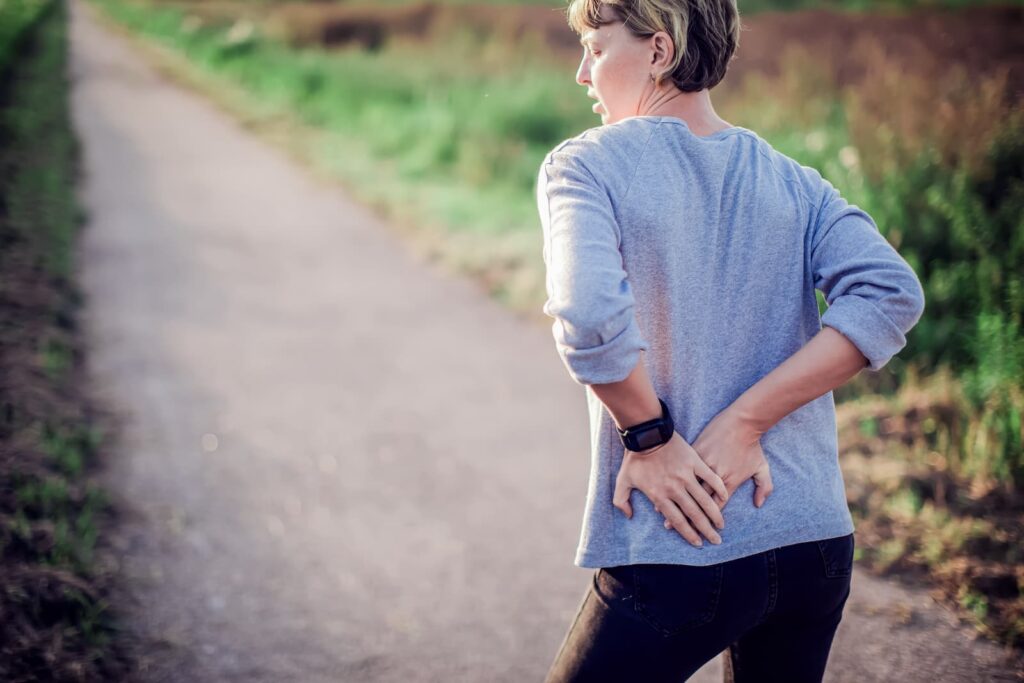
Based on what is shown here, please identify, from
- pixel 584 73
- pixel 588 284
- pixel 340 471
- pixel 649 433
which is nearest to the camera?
pixel 588 284

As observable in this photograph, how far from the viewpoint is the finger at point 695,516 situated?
1393 mm

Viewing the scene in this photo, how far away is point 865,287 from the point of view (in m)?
1.43

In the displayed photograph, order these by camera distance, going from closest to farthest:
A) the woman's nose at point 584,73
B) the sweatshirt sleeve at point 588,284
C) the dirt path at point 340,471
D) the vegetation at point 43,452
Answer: the sweatshirt sleeve at point 588,284, the woman's nose at point 584,73, the vegetation at point 43,452, the dirt path at point 340,471

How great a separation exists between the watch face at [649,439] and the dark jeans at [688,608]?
0.20 meters

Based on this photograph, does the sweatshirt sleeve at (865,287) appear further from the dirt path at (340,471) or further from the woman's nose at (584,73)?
the dirt path at (340,471)

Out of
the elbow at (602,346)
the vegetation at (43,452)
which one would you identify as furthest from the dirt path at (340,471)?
the elbow at (602,346)

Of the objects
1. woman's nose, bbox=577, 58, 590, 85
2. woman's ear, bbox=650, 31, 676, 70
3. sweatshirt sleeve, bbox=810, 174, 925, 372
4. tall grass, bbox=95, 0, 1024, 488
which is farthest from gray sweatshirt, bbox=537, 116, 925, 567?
tall grass, bbox=95, 0, 1024, 488

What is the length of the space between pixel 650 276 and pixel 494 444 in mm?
3240

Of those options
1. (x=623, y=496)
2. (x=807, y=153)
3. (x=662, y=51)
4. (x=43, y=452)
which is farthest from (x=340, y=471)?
(x=807, y=153)

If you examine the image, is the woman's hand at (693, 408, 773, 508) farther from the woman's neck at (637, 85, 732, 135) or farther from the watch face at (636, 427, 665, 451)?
the woman's neck at (637, 85, 732, 135)

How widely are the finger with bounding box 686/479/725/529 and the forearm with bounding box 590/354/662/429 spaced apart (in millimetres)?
131

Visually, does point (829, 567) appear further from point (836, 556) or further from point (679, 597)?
point (679, 597)

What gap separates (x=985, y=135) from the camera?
5273 millimetres

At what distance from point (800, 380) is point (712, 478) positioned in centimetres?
22
